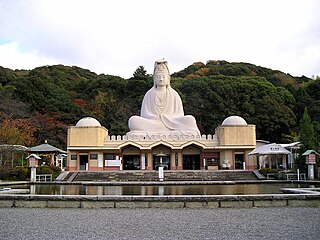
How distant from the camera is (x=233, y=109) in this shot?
158ft

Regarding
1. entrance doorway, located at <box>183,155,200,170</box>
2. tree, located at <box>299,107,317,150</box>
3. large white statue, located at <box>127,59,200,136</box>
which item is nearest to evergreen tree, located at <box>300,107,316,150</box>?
tree, located at <box>299,107,317,150</box>

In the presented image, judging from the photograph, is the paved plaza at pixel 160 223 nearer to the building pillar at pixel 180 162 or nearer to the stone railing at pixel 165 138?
the stone railing at pixel 165 138

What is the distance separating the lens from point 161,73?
122ft

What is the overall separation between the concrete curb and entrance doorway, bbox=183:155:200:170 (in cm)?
2537

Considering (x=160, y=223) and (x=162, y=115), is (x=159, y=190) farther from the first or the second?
(x=162, y=115)

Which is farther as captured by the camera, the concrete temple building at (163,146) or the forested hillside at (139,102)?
the forested hillside at (139,102)

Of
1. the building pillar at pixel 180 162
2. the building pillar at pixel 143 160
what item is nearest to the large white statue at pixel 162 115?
the building pillar at pixel 143 160

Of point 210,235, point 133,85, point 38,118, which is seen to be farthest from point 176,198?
point 133,85

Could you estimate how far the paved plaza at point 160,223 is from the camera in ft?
20.1

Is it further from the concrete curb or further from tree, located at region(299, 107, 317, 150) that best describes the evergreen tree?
the concrete curb

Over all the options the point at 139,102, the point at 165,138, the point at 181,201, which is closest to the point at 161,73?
the point at 165,138

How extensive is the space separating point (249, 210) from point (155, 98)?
28368 millimetres

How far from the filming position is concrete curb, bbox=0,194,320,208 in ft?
30.9

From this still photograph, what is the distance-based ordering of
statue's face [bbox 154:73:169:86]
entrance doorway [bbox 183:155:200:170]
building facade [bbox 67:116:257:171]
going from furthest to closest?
statue's face [bbox 154:73:169:86]
entrance doorway [bbox 183:155:200:170]
building facade [bbox 67:116:257:171]
